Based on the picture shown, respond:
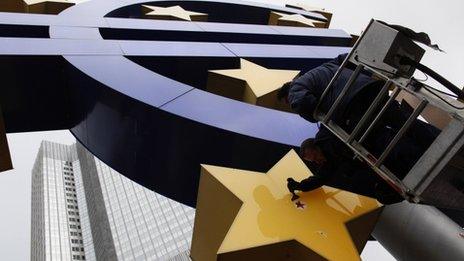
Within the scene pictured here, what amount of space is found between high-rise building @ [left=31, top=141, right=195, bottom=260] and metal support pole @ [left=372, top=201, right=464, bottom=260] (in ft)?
239

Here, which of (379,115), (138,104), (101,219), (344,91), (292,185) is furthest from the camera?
(101,219)

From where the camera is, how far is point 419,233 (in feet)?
10.6

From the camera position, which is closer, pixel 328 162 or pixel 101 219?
pixel 328 162

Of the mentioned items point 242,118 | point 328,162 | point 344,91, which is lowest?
point 242,118

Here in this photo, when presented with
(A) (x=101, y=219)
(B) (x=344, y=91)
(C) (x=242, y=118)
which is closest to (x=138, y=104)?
(C) (x=242, y=118)

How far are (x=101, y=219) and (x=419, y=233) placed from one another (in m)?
90.4

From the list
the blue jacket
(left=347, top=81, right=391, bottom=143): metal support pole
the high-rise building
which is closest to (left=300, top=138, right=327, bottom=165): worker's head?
the blue jacket

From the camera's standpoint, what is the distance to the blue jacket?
9.74 feet

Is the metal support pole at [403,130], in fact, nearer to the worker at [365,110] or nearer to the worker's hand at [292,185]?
the worker at [365,110]

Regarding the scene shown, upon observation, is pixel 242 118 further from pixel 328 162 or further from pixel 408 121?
pixel 408 121

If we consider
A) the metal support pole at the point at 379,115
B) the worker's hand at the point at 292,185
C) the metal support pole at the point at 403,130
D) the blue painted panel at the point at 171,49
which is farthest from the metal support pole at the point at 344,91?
the blue painted panel at the point at 171,49

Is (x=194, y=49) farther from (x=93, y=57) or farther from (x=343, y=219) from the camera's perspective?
(x=343, y=219)

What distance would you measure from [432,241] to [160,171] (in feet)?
10.5

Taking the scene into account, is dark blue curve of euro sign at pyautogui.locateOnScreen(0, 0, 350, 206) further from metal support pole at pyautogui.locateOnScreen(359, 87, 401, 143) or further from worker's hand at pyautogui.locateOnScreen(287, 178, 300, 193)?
metal support pole at pyautogui.locateOnScreen(359, 87, 401, 143)
